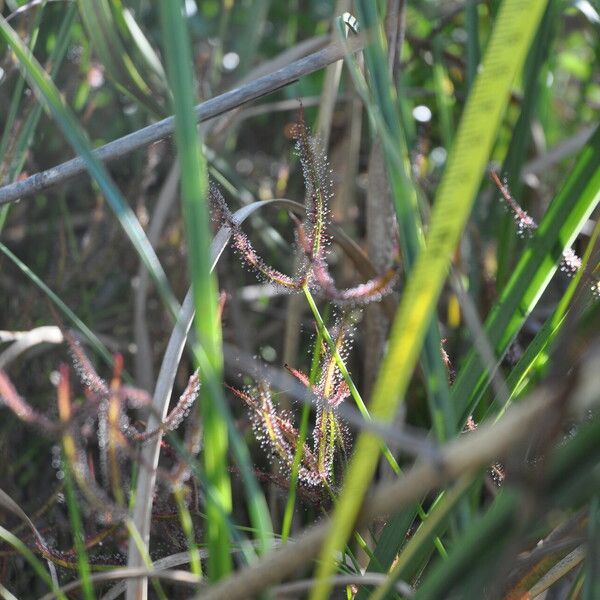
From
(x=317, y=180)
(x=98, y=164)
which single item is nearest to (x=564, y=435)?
(x=317, y=180)

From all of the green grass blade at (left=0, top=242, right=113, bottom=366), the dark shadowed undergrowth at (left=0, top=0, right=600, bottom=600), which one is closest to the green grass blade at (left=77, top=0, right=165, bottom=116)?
the dark shadowed undergrowth at (left=0, top=0, right=600, bottom=600)

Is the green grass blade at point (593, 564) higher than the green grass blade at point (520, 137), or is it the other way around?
the green grass blade at point (520, 137)

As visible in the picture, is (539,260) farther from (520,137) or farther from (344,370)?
(520,137)

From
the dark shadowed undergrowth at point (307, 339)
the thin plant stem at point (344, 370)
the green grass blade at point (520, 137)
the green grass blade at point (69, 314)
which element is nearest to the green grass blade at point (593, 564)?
the dark shadowed undergrowth at point (307, 339)

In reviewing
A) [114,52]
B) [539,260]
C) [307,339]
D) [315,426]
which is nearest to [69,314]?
[315,426]

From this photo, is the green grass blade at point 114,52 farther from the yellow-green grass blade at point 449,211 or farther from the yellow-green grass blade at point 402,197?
the yellow-green grass blade at point 449,211

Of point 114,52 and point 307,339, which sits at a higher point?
point 114,52
